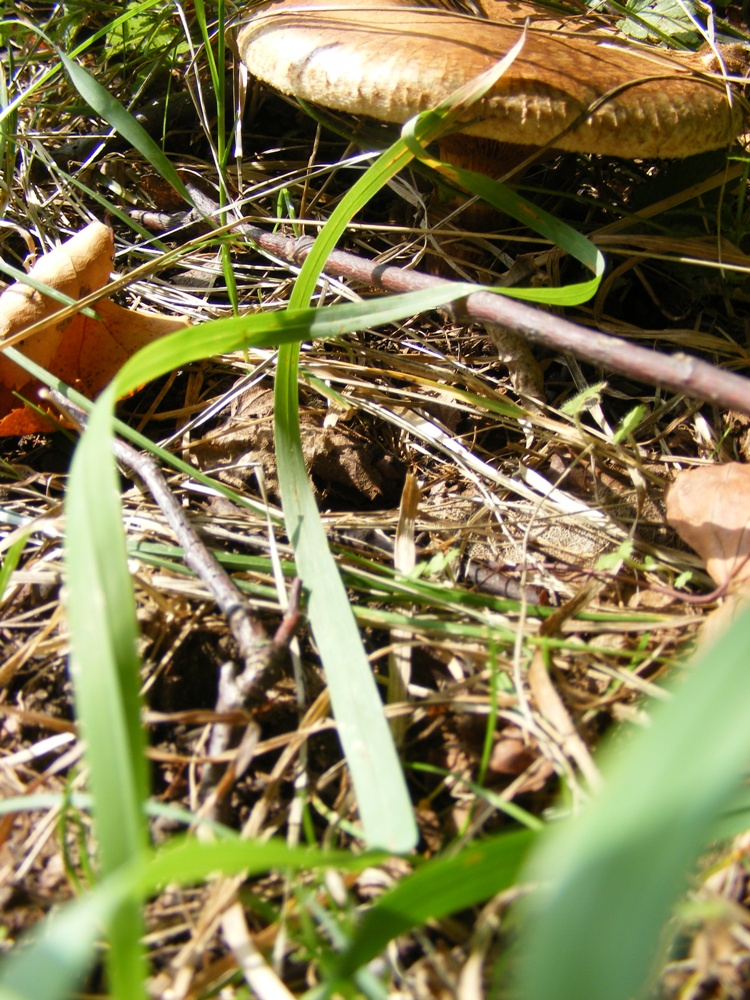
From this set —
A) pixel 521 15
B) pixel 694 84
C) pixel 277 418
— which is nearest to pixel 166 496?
pixel 277 418

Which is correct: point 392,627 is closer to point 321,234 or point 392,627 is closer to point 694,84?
point 321,234

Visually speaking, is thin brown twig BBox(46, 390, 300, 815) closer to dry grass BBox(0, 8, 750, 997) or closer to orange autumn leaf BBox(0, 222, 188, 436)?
dry grass BBox(0, 8, 750, 997)

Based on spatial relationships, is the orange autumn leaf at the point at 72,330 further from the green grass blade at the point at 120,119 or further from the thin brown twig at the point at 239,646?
the thin brown twig at the point at 239,646

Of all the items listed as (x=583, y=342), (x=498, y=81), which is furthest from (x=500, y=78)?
(x=583, y=342)

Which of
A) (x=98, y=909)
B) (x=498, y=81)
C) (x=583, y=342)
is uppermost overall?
(x=498, y=81)

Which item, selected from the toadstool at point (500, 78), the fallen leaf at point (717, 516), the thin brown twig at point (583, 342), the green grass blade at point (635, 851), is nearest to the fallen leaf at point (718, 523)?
the fallen leaf at point (717, 516)

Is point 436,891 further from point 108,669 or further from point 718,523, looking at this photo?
point 718,523
